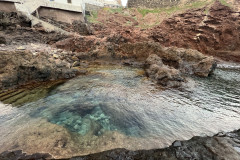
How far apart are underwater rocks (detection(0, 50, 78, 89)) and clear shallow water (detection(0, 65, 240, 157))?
185 centimetres

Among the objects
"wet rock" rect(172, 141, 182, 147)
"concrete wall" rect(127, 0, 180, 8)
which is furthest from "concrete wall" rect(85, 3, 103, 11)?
"wet rock" rect(172, 141, 182, 147)

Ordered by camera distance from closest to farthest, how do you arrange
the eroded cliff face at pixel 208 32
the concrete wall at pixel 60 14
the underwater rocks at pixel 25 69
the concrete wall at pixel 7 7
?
the underwater rocks at pixel 25 69
the concrete wall at pixel 7 7
the eroded cliff face at pixel 208 32
the concrete wall at pixel 60 14

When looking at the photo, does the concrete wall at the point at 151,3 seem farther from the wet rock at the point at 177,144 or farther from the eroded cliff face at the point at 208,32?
the wet rock at the point at 177,144

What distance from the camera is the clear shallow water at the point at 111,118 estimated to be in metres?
4.09

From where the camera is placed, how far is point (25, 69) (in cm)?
878

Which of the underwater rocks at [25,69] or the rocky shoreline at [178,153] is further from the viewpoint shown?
the underwater rocks at [25,69]

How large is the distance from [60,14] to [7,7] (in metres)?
7.17

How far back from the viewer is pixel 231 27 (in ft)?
68.3

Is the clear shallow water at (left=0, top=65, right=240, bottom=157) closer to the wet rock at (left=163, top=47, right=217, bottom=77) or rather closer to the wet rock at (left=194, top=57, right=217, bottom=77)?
the wet rock at (left=194, top=57, right=217, bottom=77)

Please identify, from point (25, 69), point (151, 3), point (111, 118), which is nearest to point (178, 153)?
point (111, 118)

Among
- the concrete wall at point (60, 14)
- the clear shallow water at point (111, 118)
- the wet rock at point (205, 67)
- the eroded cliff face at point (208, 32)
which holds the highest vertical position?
the concrete wall at point (60, 14)

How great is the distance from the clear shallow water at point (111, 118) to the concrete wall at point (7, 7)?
18.1m

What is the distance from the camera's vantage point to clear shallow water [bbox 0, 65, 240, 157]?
13.4 ft

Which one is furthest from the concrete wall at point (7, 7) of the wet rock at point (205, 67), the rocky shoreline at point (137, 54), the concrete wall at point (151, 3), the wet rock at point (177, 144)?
the concrete wall at point (151, 3)
